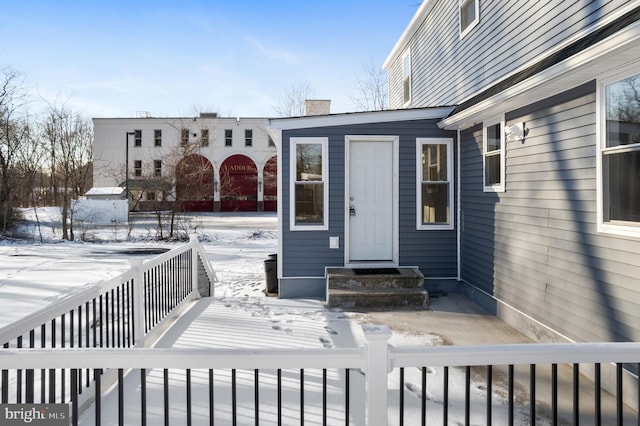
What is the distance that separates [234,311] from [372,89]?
1868cm

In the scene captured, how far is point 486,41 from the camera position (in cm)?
625

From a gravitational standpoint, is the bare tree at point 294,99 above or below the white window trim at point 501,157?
above

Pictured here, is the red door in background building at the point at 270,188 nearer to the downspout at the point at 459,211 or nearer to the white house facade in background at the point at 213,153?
the white house facade in background at the point at 213,153

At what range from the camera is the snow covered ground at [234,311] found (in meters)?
3.24

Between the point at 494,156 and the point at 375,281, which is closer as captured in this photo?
the point at 494,156

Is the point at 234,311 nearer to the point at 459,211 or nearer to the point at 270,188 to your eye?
the point at 459,211

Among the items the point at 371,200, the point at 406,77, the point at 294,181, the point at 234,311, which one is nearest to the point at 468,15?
the point at 371,200

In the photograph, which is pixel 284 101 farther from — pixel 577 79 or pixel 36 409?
pixel 36 409

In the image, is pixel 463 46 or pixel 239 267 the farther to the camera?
pixel 239 267

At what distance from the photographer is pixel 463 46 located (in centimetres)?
713

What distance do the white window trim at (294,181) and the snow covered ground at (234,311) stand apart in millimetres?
1206

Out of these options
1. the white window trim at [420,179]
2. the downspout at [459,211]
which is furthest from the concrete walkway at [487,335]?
the white window trim at [420,179]

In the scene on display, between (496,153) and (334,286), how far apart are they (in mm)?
2921

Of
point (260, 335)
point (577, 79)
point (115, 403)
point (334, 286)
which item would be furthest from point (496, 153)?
point (115, 403)
